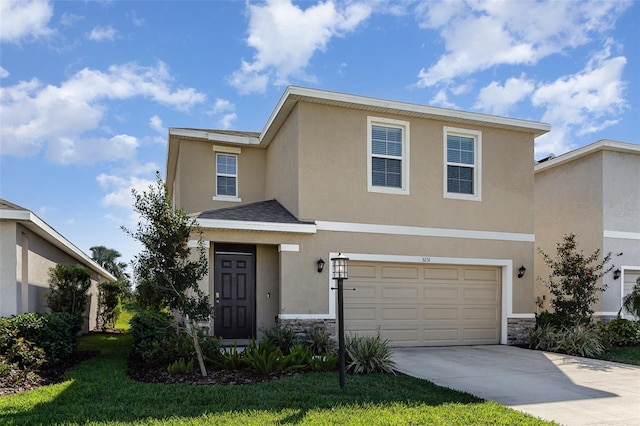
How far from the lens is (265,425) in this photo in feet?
17.9

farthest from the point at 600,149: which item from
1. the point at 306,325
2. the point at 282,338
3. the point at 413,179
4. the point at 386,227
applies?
the point at 282,338

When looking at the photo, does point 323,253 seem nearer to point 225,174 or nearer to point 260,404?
point 225,174

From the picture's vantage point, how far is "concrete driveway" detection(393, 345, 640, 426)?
21.2 feet

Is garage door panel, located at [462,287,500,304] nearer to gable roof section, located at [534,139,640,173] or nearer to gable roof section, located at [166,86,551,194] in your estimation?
gable roof section, located at [166,86,551,194]

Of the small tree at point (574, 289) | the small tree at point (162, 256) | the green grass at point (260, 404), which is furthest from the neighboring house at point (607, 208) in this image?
the small tree at point (162, 256)

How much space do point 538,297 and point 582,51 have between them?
26.4 feet

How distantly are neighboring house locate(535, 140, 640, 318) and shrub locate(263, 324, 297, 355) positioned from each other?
956 cm

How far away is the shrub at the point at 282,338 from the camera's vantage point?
1013 centimetres

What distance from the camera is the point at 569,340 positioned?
11578mm

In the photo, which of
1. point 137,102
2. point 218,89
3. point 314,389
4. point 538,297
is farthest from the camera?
point 538,297

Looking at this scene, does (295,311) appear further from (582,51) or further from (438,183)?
(582,51)

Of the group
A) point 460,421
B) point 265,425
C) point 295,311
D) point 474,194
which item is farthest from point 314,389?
point 474,194

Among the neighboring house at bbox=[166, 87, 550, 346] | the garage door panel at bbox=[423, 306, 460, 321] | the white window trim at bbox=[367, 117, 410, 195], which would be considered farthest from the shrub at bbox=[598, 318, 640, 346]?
the white window trim at bbox=[367, 117, 410, 195]

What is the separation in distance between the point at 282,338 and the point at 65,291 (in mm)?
6279
